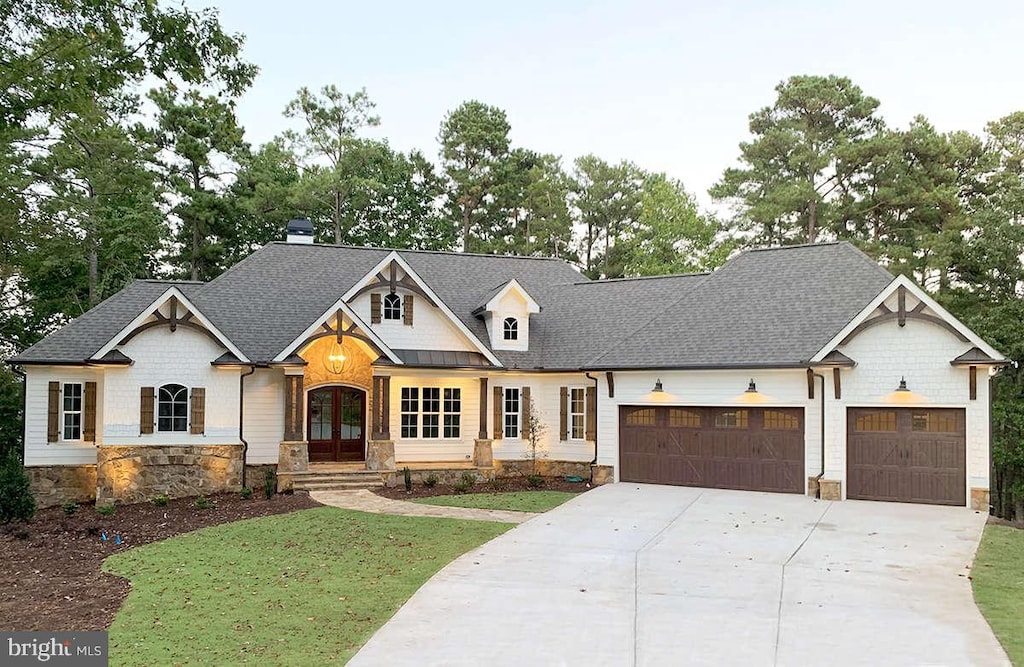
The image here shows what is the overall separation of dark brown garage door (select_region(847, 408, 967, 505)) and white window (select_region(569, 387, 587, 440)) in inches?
299

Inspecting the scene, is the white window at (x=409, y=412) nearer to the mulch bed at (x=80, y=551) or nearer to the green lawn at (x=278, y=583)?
the mulch bed at (x=80, y=551)

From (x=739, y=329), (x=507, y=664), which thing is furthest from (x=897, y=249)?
(x=507, y=664)

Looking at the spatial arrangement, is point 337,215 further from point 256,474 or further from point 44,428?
point 44,428

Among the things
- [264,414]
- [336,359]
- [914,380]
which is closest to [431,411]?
[336,359]

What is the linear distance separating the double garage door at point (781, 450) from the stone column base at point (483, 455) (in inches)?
150

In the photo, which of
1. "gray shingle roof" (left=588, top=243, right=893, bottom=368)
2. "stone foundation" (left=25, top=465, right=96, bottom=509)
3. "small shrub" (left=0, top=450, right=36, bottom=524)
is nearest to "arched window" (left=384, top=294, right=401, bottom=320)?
"gray shingle roof" (left=588, top=243, right=893, bottom=368)

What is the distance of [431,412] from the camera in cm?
2303

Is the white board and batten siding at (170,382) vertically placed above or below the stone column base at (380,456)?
above

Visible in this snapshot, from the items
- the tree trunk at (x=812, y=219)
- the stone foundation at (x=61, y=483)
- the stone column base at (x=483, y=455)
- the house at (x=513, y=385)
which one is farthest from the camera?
the tree trunk at (x=812, y=219)

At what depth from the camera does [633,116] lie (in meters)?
34.9

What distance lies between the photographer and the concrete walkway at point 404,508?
54.7ft

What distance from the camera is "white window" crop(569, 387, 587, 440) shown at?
2356cm

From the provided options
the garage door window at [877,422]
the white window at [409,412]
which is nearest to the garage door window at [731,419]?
the garage door window at [877,422]

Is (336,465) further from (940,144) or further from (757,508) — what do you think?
(940,144)
